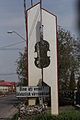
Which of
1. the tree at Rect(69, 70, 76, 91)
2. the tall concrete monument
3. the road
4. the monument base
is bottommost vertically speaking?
the road

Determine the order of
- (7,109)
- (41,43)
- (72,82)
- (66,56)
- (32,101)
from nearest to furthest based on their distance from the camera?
(32,101) → (41,43) → (7,109) → (66,56) → (72,82)

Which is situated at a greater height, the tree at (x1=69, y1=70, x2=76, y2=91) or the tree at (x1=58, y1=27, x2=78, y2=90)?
the tree at (x1=58, y1=27, x2=78, y2=90)

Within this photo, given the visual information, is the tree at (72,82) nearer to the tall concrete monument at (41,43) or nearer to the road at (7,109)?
the road at (7,109)

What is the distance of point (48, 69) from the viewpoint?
19297 millimetres

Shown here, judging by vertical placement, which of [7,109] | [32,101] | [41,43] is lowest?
[7,109]

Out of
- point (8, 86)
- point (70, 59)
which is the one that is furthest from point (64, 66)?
point (8, 86)

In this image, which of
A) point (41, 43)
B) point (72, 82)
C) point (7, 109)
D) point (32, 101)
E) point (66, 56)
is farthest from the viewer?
point (72, 82)

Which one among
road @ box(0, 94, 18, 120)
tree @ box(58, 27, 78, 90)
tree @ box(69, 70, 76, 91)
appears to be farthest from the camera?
tree @ box(69, 70, 76, 91)

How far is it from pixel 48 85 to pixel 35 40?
237cm

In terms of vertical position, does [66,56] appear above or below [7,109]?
above

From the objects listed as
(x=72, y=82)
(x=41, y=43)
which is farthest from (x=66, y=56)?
(x=41, y=43)

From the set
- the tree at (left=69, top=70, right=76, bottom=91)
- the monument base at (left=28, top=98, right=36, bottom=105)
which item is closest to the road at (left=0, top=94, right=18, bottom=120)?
the monument base at (left=28, top=98, right=36, bottom=105)

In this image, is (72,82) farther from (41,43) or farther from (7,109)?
(41,43)

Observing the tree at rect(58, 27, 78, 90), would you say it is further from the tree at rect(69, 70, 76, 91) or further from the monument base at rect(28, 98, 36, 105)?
the monument base at rect(28, 98, 36, 105)
